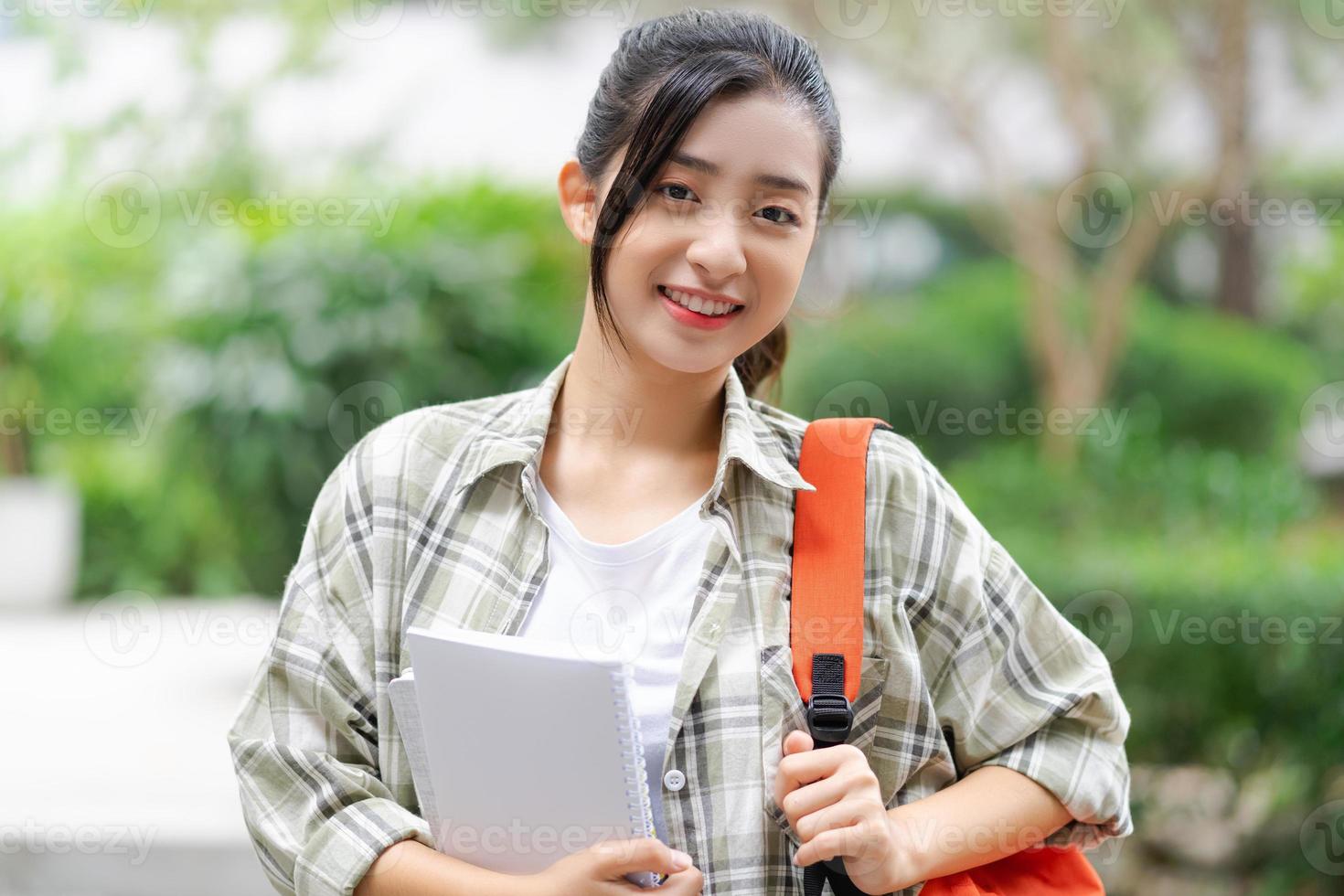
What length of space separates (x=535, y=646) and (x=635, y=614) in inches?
8.2

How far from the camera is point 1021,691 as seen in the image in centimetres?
134

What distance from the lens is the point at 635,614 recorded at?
4.23ft

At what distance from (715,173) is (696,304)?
12cm

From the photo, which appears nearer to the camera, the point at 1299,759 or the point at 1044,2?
the point at 1299,759

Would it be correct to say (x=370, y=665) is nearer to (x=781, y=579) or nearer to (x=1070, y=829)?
(x=781, y=579)

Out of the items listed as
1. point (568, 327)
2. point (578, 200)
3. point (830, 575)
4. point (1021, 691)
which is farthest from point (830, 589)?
point (568, 327)

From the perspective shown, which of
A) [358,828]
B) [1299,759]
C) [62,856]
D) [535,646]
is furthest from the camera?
[62,856]

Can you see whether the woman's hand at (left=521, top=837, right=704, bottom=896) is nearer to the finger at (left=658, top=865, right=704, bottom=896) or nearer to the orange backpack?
the finger at (left=658, top=865, right=704, bottom=896)

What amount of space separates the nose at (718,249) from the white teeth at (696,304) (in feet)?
0.08

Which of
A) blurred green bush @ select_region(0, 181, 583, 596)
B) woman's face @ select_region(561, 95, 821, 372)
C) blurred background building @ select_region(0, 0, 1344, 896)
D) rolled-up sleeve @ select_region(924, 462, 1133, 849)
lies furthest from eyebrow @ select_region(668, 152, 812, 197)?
blurred green bush @ select_region(0, 181, 583, 596)

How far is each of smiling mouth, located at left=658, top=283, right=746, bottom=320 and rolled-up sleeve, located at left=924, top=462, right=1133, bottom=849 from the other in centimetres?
31

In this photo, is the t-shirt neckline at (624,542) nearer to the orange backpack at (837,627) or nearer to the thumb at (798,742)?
the orange backpack at (837,627)

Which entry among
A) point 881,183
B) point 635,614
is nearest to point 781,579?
point 635,614

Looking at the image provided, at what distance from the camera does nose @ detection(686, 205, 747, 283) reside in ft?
4.05
